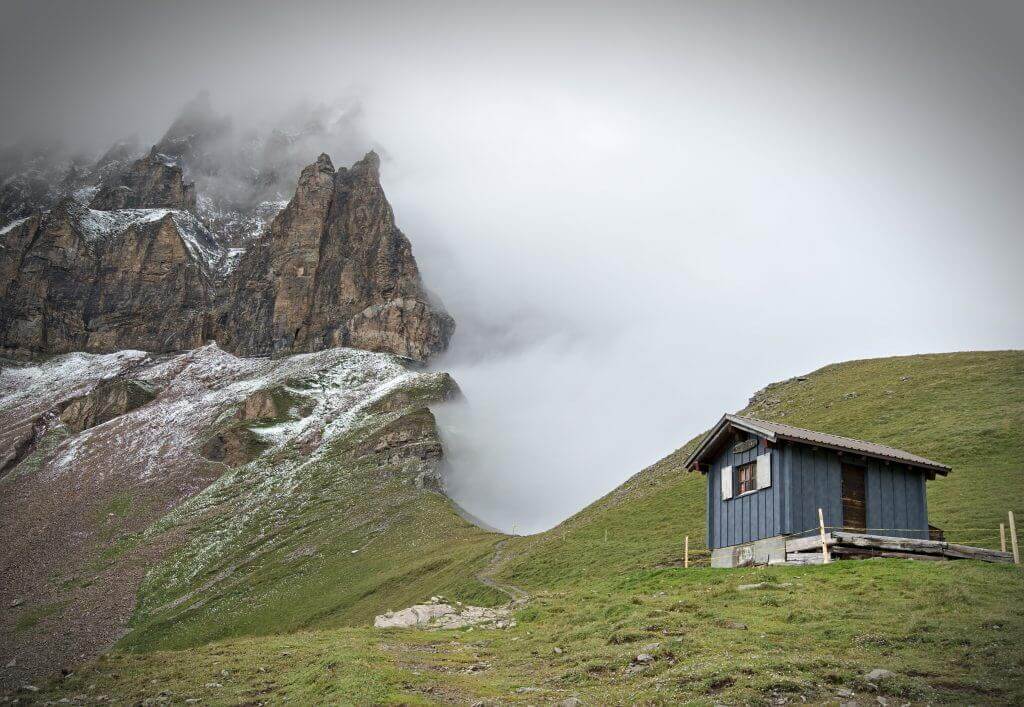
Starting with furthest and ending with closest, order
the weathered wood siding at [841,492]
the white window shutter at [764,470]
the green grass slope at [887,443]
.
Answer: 1. the green grass slope at [887,443]
2. the white window shutter at [764,470]
3. the weathered wood siding at [841,492]

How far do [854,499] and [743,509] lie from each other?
4.77m

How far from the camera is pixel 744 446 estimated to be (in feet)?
112

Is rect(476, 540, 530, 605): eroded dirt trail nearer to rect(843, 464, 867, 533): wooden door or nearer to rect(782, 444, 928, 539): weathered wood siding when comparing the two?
rect(782, 444, 928, 539): weathered wood siding

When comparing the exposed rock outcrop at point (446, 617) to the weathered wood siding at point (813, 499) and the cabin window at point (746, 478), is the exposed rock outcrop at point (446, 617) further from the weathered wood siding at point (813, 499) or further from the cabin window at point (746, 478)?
the cabin window at point (746, 478)

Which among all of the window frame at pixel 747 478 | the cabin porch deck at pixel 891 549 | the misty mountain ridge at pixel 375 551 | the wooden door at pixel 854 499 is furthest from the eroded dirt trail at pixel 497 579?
the wooden door at pixel 854 499

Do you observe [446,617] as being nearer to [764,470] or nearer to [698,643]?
[764,470]

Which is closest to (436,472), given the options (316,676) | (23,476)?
(23,476)

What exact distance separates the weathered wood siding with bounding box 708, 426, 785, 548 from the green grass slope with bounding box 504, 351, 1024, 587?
4.37 meters

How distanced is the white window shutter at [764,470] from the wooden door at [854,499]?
331cm

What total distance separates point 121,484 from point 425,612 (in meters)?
129

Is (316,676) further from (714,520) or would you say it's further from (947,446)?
(947,446)

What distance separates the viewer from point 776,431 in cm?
3097

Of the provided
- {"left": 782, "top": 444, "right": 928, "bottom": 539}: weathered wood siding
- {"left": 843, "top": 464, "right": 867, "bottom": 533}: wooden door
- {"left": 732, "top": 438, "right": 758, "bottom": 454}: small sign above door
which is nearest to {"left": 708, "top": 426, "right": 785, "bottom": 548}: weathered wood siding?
{"left": 732, "top": 438, "right": 758, "bottom": 454}: small sign above door

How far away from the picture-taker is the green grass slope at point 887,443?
40750 millimetres
